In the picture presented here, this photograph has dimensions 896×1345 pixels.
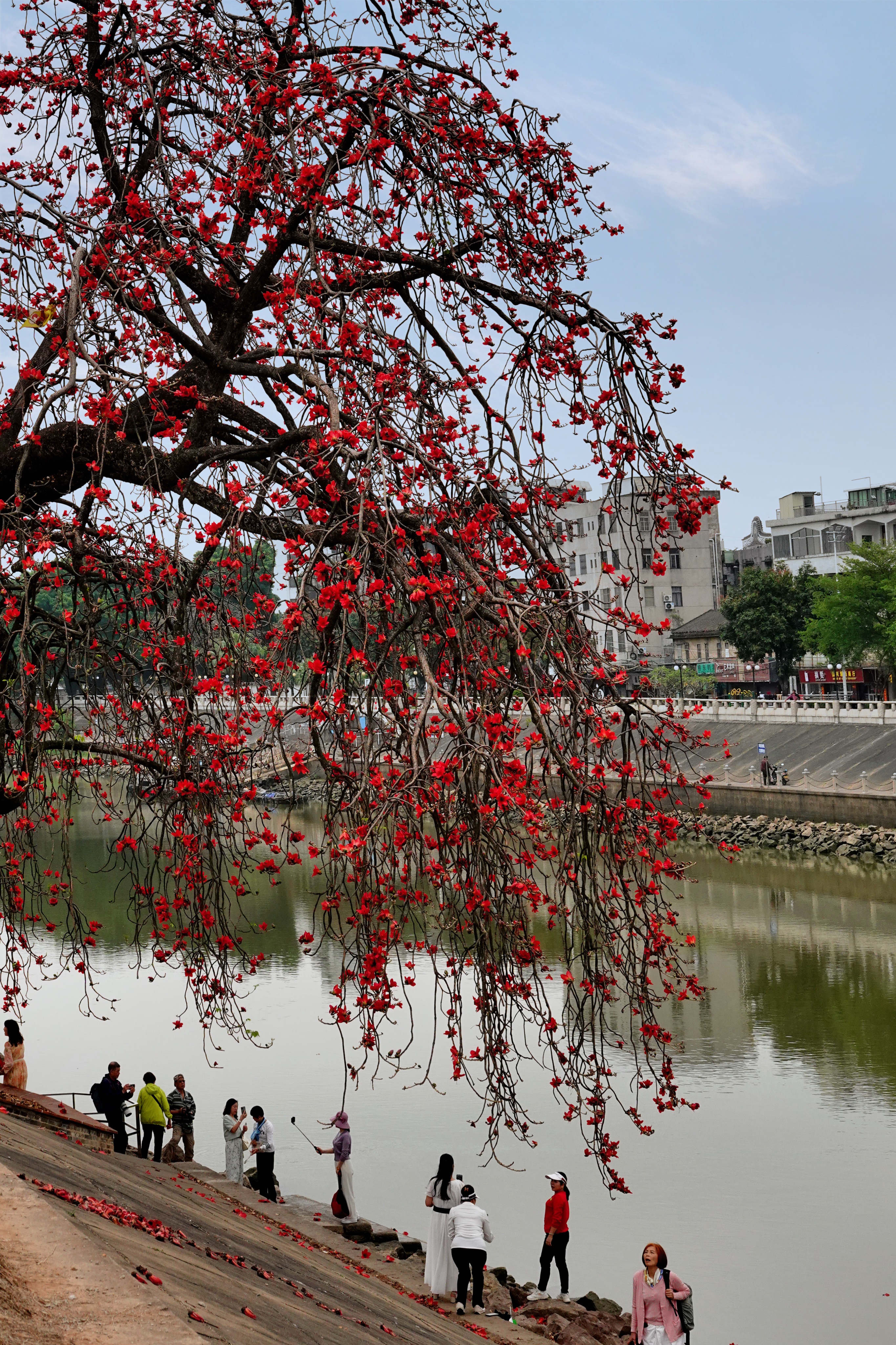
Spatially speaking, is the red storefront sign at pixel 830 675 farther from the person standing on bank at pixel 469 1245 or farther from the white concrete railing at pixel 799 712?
the person standing on bank at pixel 469 1245

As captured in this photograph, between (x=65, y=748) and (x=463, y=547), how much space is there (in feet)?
10.8

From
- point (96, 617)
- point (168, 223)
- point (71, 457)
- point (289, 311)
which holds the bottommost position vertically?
point (96, 617)

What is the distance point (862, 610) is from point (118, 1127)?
47066mm

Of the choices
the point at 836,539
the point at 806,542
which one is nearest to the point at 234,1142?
the point at 836,539

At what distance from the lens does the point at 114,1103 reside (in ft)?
44.6

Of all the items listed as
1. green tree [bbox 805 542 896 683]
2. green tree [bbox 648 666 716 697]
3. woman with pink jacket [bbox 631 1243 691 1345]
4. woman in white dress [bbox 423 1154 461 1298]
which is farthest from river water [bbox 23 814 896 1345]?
green tree [bbox 648 666 716 697]

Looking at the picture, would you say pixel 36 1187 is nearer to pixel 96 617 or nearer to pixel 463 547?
pixel 96 617

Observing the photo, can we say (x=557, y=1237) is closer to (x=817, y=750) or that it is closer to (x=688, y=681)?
(x=817, y=750)

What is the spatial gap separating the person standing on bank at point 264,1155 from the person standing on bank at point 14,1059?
8.16 ft

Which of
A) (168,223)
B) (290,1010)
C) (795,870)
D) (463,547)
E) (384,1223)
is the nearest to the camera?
(463,547)

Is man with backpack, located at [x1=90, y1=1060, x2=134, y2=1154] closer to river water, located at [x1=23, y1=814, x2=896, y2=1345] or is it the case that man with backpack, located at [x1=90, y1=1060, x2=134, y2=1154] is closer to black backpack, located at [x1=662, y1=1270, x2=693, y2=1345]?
river water, located at [x1=23, y1=814, x2=896, y2=1345]

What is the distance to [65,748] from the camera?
8.34 metres

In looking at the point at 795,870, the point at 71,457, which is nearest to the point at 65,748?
the point at 71,457

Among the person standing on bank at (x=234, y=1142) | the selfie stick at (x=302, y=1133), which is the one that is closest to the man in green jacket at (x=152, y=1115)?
the person standing on bank at (x=234, y=1142)
